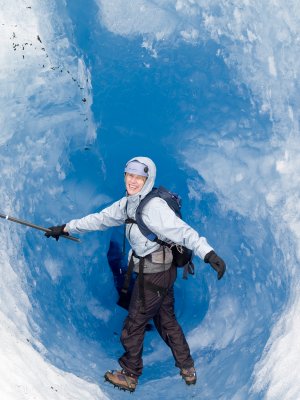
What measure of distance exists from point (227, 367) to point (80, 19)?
11.7 ft

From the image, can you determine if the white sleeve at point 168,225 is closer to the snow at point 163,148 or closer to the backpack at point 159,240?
the backpack at point 159,240

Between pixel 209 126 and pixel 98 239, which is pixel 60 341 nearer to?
pixel 98 239

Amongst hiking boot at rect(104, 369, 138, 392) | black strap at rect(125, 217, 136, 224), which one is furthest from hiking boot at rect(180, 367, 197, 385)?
black strap at rect(125, 217, 136, 224)

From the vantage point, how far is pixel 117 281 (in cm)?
567

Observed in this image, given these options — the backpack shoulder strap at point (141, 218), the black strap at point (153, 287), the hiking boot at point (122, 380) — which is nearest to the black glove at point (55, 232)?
the backpack shoulder strap at point (141, 218)

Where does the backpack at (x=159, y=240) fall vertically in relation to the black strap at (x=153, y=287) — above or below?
above

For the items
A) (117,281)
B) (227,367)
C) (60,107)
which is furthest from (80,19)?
(227,367)

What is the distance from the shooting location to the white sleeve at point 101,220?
4391 millimetres

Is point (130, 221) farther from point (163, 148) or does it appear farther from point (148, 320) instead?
point (163, 148)

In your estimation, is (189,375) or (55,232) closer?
(55,232)

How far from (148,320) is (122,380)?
58cm

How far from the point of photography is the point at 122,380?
455 centimetres

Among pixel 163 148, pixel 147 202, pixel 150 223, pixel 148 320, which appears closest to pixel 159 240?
pixel 150 223

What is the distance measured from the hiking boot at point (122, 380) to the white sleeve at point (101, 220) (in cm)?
134
